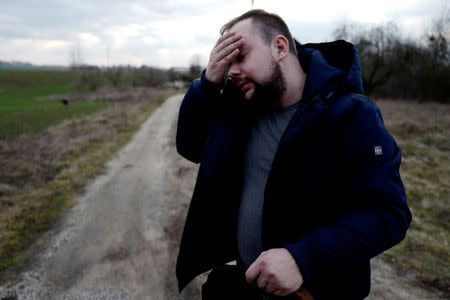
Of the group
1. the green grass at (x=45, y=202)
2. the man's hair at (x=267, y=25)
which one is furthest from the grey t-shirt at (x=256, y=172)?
the green grass at (x=45, y=202)

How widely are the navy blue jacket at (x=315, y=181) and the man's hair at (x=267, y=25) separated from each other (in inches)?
7.4

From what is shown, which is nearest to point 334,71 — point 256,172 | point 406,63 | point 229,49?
point 229,49

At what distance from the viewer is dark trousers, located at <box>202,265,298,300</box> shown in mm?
1309

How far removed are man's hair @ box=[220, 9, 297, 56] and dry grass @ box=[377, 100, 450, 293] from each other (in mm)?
3695

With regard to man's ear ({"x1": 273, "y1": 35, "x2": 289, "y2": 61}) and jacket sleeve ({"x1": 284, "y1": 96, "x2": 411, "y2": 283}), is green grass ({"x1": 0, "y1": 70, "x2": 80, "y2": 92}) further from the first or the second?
jacket sleeve ({"x1": 284, "y1": 96, "x2": 411, "y2": 283})

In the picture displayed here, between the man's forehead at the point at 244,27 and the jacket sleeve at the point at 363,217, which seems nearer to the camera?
the jacket sleeve at the point at 363,217

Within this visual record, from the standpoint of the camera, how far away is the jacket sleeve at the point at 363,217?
109 cm

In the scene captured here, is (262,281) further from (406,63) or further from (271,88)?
(406,63)

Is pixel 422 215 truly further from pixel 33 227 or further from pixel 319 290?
pixel 33 227

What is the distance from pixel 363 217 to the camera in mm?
1125

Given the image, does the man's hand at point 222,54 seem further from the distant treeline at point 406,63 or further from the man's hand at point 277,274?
the distant treeline at point 406,63

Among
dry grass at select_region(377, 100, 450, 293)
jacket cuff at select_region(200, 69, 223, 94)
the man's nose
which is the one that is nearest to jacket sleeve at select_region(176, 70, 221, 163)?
jacket cuff at select_region(200, 69, 223, 94)

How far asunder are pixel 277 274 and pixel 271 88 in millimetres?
978

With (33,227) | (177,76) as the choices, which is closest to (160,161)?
(33,227)
